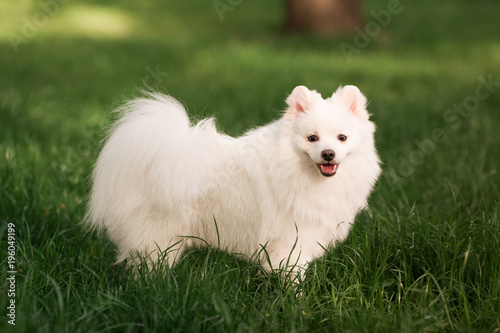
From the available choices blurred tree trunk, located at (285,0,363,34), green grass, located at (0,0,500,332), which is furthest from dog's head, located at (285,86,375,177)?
blurred tree trunk, located at (285,0,363,34)

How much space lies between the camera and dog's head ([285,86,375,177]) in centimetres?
257

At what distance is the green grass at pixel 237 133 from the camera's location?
2504 mm

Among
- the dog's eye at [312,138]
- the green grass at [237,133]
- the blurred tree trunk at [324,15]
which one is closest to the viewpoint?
the green grass at [237,133]

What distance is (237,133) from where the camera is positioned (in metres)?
5.15

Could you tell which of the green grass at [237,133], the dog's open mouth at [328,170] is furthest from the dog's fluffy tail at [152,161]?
the dog's open mouth at [328,170]

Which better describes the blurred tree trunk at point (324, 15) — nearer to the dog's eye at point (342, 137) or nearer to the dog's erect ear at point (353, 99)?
the dog's erect ear at point (353, 99)

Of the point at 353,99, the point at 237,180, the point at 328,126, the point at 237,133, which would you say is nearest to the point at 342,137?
the point at 328,126

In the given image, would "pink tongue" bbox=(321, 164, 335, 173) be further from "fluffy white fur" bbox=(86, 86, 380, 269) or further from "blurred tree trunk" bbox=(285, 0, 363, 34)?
"blurred tree trunk" bbox=(285, 0, 363, 34)

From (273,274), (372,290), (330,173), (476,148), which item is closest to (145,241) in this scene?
(273,274)

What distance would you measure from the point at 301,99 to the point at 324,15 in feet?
31.9

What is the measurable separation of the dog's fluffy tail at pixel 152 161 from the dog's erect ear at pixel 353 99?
0.70 meters

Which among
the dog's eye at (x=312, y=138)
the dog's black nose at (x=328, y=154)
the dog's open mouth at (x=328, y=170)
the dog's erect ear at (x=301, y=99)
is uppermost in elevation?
the dog's erect ear at (x=301, y=99)

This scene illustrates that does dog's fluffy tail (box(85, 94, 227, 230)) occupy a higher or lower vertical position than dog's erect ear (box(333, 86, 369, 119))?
lower

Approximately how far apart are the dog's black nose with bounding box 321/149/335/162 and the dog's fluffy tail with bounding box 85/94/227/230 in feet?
2.02
